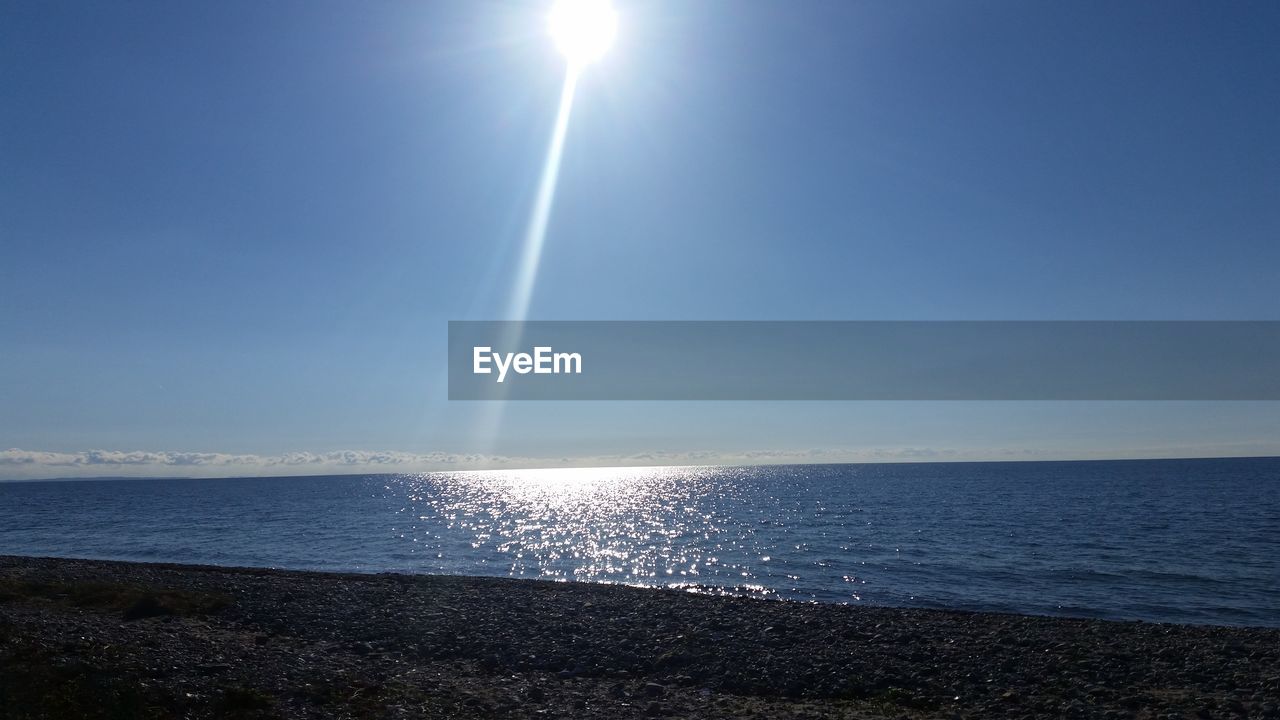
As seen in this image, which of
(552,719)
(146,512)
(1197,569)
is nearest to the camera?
(552,719)

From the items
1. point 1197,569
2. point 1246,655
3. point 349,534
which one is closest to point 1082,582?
point 1197,569

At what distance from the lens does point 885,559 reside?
152 ft

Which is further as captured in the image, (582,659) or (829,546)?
(829,546)

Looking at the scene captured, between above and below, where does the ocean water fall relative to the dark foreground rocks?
below

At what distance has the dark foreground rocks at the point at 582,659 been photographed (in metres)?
14.9

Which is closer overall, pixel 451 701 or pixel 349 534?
pixel 451 701

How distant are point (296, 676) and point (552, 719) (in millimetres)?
5836

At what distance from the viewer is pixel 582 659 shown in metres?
19.6

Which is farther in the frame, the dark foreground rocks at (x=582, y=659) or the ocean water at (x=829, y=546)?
Answer: the ocean water at (x=829, y=546)

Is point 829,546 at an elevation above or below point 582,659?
below

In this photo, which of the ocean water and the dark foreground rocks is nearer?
the dark foreground rocks

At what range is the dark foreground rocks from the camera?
14.9 m

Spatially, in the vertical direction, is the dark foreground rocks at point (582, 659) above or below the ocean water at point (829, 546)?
above

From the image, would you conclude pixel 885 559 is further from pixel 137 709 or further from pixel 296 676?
pixel 137 709
